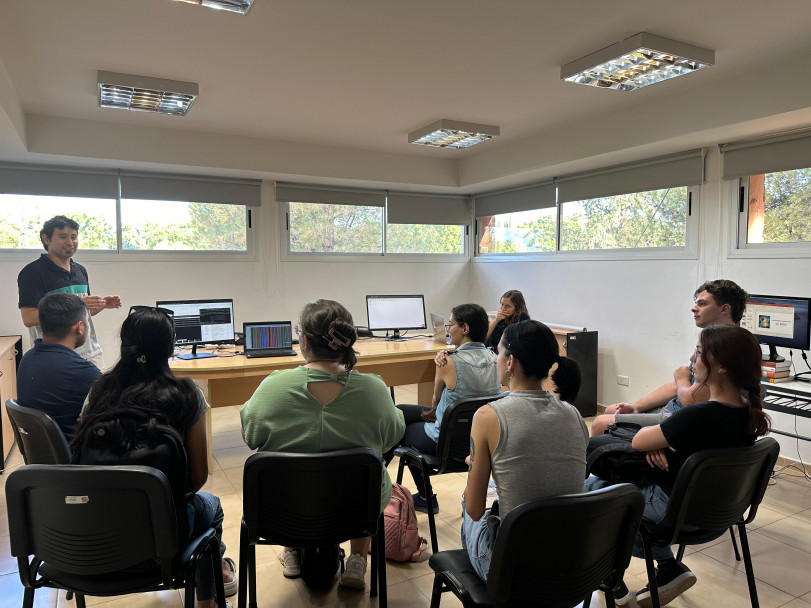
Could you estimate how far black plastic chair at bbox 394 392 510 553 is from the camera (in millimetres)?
2361

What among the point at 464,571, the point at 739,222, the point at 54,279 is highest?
the point at 739,222

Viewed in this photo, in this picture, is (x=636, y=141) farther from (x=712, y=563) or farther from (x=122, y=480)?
(x=122, y=480)

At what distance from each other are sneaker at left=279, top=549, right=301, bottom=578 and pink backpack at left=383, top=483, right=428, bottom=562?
402 millimetres

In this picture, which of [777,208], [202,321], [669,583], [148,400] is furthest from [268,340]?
[777,208]

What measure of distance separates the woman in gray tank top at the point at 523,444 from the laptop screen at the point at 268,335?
92.5 inches

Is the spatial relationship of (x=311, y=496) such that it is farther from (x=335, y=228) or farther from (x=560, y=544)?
(x=335, y=228)

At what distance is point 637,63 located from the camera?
307 cm

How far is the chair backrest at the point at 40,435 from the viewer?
181 cm

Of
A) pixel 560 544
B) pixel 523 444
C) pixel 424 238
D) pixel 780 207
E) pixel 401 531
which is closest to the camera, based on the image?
pixel 560 544

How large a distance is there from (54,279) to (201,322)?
90 centimetres

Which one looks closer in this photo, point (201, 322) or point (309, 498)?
point (309, 498)

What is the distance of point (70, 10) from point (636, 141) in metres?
3.61

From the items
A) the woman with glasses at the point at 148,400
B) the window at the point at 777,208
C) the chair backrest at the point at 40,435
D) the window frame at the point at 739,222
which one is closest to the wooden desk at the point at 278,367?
the chair backrest at the point at 40,435

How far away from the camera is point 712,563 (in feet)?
8.39
